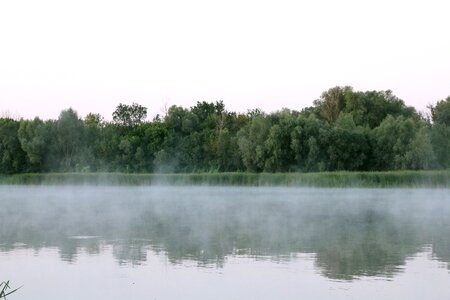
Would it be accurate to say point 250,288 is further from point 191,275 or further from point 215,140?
point 215,140

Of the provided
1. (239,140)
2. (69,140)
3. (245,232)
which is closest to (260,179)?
(239,140)

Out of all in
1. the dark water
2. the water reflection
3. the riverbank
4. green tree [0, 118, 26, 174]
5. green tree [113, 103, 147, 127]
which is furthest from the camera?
green tree [113, 103, 147, 127]

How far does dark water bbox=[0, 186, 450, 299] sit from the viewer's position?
10500mm

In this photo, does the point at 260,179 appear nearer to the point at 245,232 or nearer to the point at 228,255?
the point at 245,232

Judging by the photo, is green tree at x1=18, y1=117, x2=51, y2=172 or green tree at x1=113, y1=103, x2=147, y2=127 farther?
green tree at x1=113, y1=103, x2=147, y2=127

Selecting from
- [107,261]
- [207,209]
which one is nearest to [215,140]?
[207,209]

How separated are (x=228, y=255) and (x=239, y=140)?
43.0 meters

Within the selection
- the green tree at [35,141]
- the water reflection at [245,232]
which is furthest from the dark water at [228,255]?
the green tree at [35,141]

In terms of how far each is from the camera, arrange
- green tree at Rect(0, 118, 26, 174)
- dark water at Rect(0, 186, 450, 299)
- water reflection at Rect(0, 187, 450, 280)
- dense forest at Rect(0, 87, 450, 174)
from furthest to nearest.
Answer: green tree at Rect(0, 118, 26, 174) → dense forest at Rect(0, 87, 450, 174) → water reflection at Rect(0, 187, 450, 280) → dark water at Rect(0, 186, 450, 299)

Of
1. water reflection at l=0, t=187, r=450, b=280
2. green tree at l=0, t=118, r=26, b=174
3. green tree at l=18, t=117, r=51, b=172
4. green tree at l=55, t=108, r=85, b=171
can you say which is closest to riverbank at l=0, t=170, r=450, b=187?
green tree at l=0, t=118, r=26, b=174

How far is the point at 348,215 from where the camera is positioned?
24188 millimetres

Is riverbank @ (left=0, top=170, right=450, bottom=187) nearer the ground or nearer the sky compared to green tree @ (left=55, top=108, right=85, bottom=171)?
nearer the ground

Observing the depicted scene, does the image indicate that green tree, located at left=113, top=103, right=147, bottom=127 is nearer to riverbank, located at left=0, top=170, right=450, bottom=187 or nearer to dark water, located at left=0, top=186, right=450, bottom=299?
riverbank, located at left=0, top=170, right=450, bottom=187

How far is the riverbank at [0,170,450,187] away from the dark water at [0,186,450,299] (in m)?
18.5
